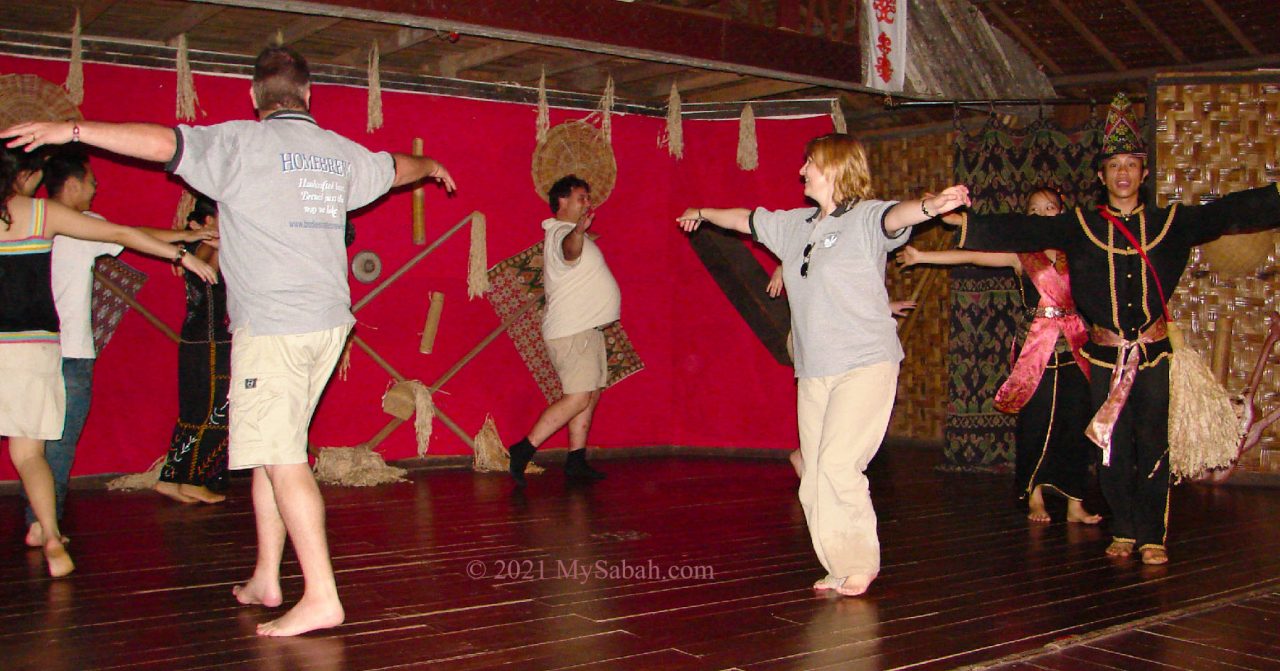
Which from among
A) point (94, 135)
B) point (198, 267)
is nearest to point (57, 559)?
point (198, 267)

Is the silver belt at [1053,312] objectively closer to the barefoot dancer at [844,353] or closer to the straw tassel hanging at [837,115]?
the barefoot dancer at [844,353]

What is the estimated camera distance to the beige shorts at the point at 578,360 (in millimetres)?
5926

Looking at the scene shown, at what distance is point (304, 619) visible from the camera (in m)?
2.87

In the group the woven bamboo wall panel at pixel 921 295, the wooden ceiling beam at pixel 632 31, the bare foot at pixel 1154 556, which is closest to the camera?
the bare foot at pixel 1154 556

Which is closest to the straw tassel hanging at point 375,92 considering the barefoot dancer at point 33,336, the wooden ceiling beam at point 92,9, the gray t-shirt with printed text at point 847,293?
the wooden ceiling beam at point 92,9

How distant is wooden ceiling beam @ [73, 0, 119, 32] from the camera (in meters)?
5.07

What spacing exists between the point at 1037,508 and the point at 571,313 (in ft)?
8.28

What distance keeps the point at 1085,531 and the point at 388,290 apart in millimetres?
3877

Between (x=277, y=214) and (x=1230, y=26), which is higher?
(x=1230, y=26)

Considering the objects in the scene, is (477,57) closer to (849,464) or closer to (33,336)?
(33,336)

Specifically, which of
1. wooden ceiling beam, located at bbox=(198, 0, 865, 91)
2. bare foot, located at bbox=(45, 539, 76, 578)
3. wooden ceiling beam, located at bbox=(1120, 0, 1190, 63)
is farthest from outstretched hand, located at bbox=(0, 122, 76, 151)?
wooden ceiling beam, located at bbox=(1120, 0, 1190, 63)

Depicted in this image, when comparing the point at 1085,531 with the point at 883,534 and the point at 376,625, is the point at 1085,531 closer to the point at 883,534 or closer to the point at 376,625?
the point at 883,534

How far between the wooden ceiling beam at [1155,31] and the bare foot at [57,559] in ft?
20.7

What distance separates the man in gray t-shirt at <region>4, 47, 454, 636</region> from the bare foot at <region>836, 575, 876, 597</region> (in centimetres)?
150
